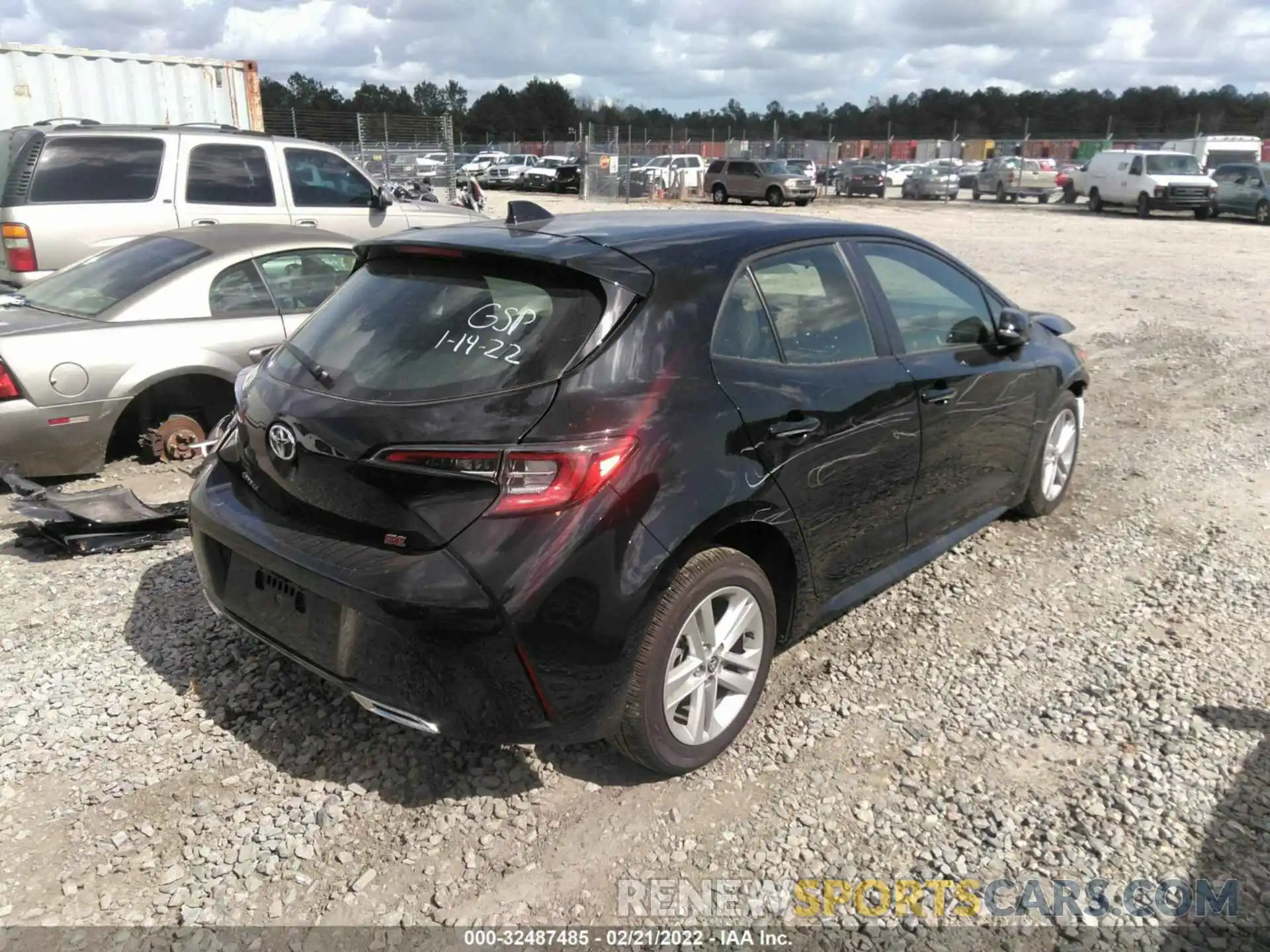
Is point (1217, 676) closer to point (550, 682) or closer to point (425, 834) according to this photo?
point (550, 682)

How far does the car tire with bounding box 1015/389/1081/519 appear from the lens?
498 cm

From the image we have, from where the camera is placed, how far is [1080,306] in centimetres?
1227

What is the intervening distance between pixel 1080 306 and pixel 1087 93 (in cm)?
8434

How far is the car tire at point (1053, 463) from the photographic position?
498 cm

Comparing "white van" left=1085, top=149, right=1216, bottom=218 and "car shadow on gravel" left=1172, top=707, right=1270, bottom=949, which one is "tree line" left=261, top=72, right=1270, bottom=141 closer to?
"white van" left=1085, top=149, right=1216, bottom=218

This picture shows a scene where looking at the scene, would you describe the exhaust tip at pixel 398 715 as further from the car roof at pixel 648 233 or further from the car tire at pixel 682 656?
the car roof at pixel 648 233

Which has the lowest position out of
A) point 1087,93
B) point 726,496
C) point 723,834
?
point 723,834

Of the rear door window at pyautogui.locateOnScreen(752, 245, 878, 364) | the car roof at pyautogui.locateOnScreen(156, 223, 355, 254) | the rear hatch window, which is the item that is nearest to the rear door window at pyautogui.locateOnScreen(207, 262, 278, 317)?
the car roof at pyautogui.locateOnScreen(156, 223, 355, 254)

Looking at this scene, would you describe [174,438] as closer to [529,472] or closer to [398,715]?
[398,715]

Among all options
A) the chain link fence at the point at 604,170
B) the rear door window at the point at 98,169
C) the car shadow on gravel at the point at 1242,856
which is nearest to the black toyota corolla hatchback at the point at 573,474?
the car shadow on gravel at the point at 1242,856

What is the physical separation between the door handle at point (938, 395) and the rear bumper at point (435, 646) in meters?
1.83

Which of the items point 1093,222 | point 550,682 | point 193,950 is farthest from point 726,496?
point 1093,222

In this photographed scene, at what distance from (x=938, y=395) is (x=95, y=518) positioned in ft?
12.8

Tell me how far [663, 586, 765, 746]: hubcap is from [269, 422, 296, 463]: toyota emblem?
130 centimetres
